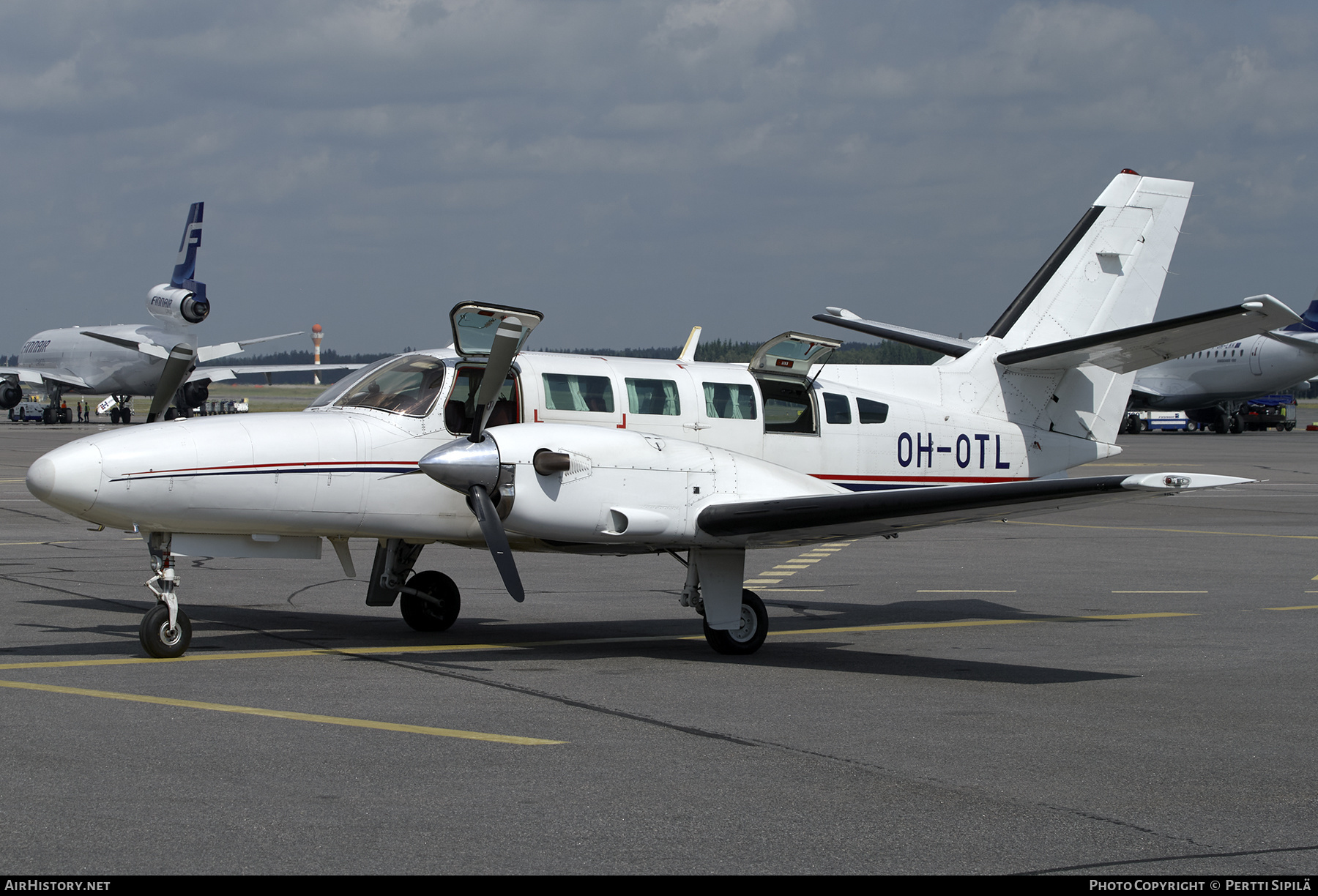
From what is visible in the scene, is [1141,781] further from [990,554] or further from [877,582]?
[990,554]

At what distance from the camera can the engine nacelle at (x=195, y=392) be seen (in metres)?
58.3

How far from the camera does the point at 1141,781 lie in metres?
6.57

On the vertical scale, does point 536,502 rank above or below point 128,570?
above

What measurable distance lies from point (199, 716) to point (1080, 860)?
17.4 ft

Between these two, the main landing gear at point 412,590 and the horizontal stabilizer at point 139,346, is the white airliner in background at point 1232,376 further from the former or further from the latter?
the main landing gear at point 412,590

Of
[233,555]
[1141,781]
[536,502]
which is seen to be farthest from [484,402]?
[1141,781]

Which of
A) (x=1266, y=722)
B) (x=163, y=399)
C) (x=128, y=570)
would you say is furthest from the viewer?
(x=128, y=570)

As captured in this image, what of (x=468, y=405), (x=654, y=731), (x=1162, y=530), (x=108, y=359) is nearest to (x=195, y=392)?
(x=108, y=359)

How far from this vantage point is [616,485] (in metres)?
10.0

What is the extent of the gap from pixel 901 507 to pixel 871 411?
2.92 metres

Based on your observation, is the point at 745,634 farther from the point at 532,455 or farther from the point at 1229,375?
the point at 1229,375

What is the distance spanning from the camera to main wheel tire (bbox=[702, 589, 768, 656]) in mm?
10594

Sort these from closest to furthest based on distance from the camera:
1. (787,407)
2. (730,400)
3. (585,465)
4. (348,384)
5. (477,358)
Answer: (585,465) < (477,358) < (348,384) < (730,400) < (787,407)

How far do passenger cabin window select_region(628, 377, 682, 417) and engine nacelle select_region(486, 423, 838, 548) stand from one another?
2.10 feet
